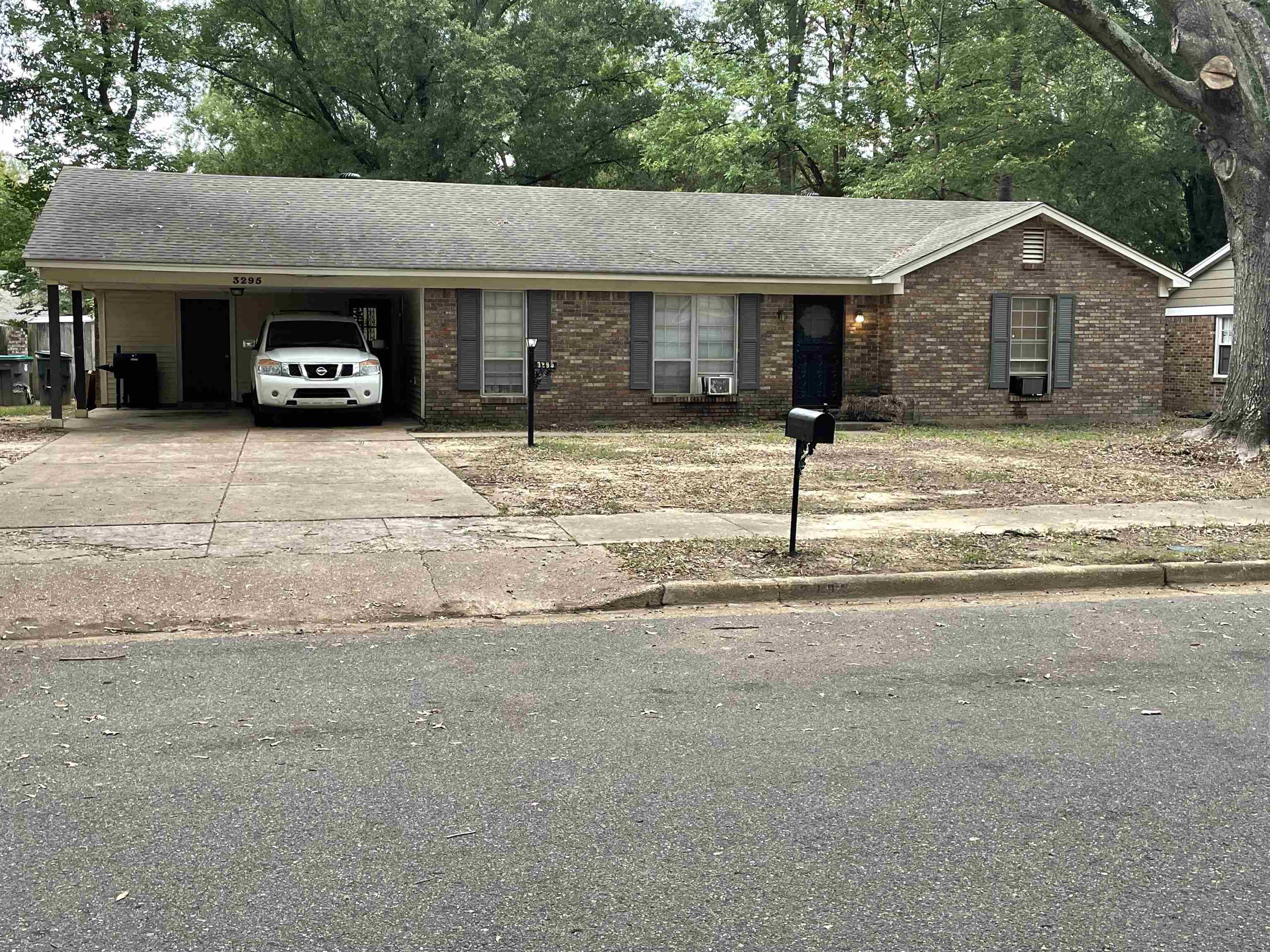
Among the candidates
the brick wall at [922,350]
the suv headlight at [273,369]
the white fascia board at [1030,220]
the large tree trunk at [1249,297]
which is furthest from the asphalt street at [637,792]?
the white fascia board at [1030,220]

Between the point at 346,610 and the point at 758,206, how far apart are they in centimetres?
1959

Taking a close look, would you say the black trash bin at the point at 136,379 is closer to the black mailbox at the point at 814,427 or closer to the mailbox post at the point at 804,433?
the mailbox post at the point at 804,433

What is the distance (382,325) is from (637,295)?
20.8 ft

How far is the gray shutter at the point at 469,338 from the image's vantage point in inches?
805

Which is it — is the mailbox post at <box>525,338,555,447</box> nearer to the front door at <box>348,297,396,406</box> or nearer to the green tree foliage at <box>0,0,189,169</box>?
the front door at <box>348,297,396,406</box>

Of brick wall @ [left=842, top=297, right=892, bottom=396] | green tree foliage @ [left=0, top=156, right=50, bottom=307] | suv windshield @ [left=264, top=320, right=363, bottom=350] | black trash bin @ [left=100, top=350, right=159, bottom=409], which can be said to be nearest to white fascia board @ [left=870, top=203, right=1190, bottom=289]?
brick wall @ [left=842, top=297, right=892, bottom=396]

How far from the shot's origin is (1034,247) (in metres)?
22.0

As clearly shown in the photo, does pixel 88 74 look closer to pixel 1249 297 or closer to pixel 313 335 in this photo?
pixel 313 335

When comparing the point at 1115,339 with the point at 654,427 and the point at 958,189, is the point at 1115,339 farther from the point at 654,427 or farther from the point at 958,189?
the point at 958,189

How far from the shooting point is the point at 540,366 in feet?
58.4

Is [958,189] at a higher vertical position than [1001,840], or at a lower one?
higher

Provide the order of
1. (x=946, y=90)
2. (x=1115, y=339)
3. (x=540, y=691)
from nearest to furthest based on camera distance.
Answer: (x=540, y=691) → (x=1115, y=339) → (x=946, y=90)

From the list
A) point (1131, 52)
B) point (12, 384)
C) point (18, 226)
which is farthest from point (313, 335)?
point (18, 226)

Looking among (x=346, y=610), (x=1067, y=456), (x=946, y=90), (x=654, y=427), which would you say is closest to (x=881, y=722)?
(x=346, y=610)
